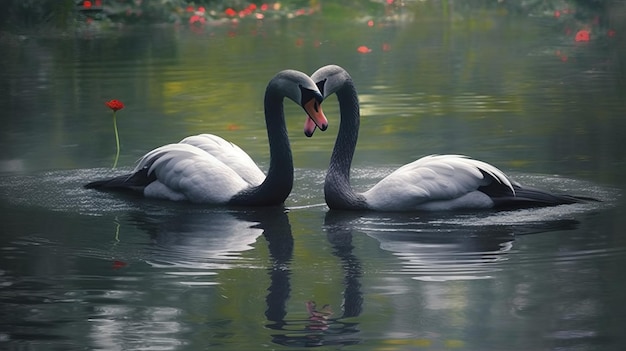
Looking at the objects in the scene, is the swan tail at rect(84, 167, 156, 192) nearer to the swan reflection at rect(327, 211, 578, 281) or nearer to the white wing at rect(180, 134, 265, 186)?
the white wing at rect(180, 134, 265, 186)

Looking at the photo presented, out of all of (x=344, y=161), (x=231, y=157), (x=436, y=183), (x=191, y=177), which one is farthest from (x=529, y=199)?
(x=191, y=177)

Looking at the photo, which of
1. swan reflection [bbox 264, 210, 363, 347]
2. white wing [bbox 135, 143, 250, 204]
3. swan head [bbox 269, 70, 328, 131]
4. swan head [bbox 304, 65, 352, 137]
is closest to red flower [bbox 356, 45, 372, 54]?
white wing [bbox 135, 143, 250, 204]

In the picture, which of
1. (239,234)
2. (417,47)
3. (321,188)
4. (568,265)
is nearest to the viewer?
(568,265)

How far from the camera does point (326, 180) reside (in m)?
9.92

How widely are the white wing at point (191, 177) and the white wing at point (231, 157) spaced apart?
79mm

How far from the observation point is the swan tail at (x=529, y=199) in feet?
31.4

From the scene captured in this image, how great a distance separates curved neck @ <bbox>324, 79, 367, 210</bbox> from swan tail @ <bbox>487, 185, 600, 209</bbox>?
0.88 m

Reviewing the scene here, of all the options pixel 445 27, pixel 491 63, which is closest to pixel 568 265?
pixel 491 63

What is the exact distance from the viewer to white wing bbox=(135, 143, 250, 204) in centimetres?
1008

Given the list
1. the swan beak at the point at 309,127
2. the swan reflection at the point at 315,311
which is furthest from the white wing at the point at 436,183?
the swan reflection at the point at 315,311

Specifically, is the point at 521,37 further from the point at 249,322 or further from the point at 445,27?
the point at 249,322

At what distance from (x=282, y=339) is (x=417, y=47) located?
16.7 m

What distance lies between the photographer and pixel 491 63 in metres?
20.2

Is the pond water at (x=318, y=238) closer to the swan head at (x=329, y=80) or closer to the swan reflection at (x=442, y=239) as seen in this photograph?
the swan reflection at (x=442, y=239)
